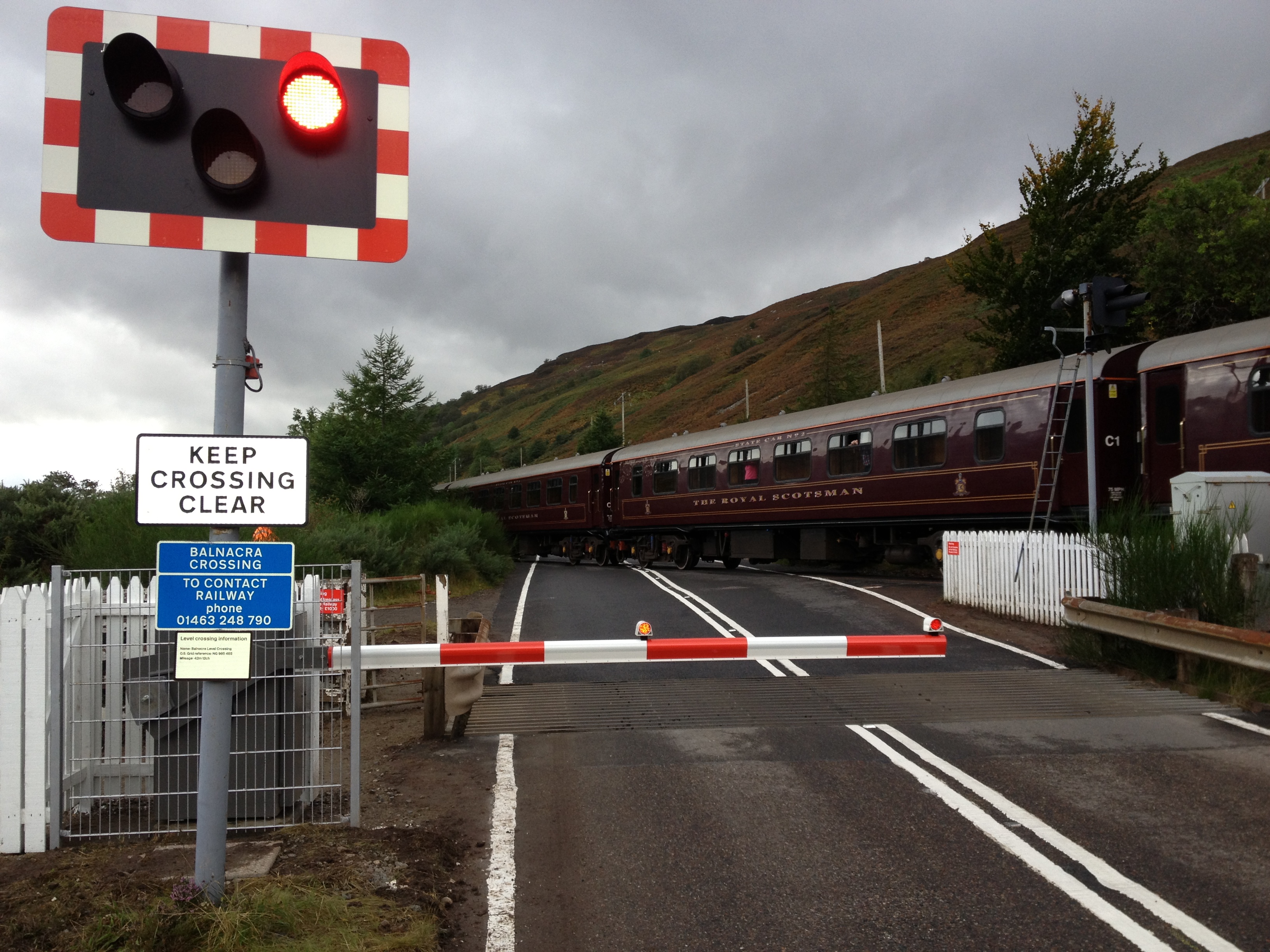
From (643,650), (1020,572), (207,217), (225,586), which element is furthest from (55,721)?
(1020,572)

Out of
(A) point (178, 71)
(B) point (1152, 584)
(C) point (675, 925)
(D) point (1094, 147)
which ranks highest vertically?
(D) point (1094, 147)

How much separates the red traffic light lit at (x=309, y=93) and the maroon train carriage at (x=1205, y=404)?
39.6ft

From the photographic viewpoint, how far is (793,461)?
21.2 meters

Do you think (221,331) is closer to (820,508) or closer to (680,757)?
(680,757)

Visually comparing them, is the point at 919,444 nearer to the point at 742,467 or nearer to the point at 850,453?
the point at 850,453

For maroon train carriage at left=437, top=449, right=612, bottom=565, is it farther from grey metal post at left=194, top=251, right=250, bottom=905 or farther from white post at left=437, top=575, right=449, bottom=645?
grey metal post at left=194, top=251, right=250, bottom=905

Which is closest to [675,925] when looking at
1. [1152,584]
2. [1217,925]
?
[1217,925]

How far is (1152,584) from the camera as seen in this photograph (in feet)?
31.1

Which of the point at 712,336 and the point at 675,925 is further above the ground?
the point at 712,336

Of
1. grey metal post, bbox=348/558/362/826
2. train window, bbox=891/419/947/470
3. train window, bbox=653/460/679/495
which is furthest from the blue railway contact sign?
train window, bbox=653/460/679/495

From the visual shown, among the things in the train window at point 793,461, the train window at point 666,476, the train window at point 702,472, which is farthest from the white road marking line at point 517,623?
the train window at point 793,461

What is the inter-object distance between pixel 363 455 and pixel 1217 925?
29253 millimetres

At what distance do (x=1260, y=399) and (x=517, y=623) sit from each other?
10.8 m

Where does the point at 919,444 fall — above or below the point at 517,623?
above
